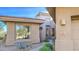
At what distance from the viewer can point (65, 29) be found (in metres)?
4.77

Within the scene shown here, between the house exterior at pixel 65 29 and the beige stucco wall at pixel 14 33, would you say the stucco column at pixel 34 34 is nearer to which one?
the beige stucco wall at pixel 14 33

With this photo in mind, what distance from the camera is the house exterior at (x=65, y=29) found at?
4.73 meters

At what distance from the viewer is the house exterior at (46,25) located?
4.77 metres

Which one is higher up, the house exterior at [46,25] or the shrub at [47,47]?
the house exterior at [46,25]

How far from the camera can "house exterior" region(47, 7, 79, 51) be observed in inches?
186

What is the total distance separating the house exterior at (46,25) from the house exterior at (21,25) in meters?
0.12

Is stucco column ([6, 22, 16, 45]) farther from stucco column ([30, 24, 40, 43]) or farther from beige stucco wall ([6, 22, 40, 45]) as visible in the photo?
stucco column ([30, 24, 40, 43])

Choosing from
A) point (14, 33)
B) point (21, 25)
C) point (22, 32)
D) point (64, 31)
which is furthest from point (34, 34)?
point (64, 31)

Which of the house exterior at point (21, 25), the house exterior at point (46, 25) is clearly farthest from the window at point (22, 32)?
the house exterior at point (46, 25)

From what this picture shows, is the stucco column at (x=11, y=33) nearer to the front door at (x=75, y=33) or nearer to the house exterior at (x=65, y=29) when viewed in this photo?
the house exterior at (x=65, y=29)

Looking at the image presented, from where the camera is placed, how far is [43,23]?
4.80 meters
